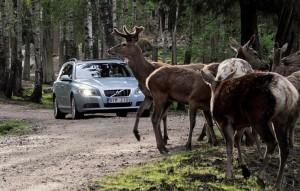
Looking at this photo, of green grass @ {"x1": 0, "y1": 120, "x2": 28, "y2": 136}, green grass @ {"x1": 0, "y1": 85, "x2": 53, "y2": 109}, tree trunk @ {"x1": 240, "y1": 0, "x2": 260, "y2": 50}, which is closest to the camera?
green grass @ {"x1": 0, "y1": 120, "x2": 28, "y2": 136}

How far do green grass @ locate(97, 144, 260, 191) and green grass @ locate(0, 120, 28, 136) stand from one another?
27.5 ft

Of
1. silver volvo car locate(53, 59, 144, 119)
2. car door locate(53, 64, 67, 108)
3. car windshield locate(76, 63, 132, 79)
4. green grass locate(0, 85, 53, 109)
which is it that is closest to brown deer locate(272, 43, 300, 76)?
silver volvo car locate(53, 59, 144, 119)

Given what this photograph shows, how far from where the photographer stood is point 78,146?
44.7ft

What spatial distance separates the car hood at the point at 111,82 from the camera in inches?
800

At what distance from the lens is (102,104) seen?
66.3 ft

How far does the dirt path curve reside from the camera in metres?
9.91

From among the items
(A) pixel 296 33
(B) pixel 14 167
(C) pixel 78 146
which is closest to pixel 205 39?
(A) pixel 296 33

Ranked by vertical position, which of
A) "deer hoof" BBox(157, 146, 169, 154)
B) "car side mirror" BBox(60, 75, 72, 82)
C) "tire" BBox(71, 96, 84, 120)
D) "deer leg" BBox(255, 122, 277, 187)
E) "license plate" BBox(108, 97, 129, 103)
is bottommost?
"tire" BBox(71, 96, 84, 120)

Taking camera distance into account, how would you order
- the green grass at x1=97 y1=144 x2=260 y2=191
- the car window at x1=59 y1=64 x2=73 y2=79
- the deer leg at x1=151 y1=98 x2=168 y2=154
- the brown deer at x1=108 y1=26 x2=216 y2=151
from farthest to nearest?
the car window at x1=59 y1=64 x2=73 y2=79, the brown deer at x1=108 y1=26 x2=216 y2=151, the deer leg at x1=151 y1=98 x2=168 y2=154, the green grass at x1=97 y1=144 x2=260 y2=191

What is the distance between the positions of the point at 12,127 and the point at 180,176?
1119 centimetres

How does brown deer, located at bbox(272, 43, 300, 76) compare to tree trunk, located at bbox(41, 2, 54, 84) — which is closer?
brown deer, located at bbox(272, 43, 300, 76)

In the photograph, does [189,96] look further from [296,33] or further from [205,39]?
[205,39]

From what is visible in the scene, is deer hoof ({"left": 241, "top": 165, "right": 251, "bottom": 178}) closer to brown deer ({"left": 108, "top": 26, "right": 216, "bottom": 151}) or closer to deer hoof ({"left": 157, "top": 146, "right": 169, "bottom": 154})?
→ deer hoof ({"left": 157, "top": 146, "right": 169, "bottom": 154})

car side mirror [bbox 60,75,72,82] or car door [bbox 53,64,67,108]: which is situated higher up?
car side mirror [bbox 60,75,72,82]
